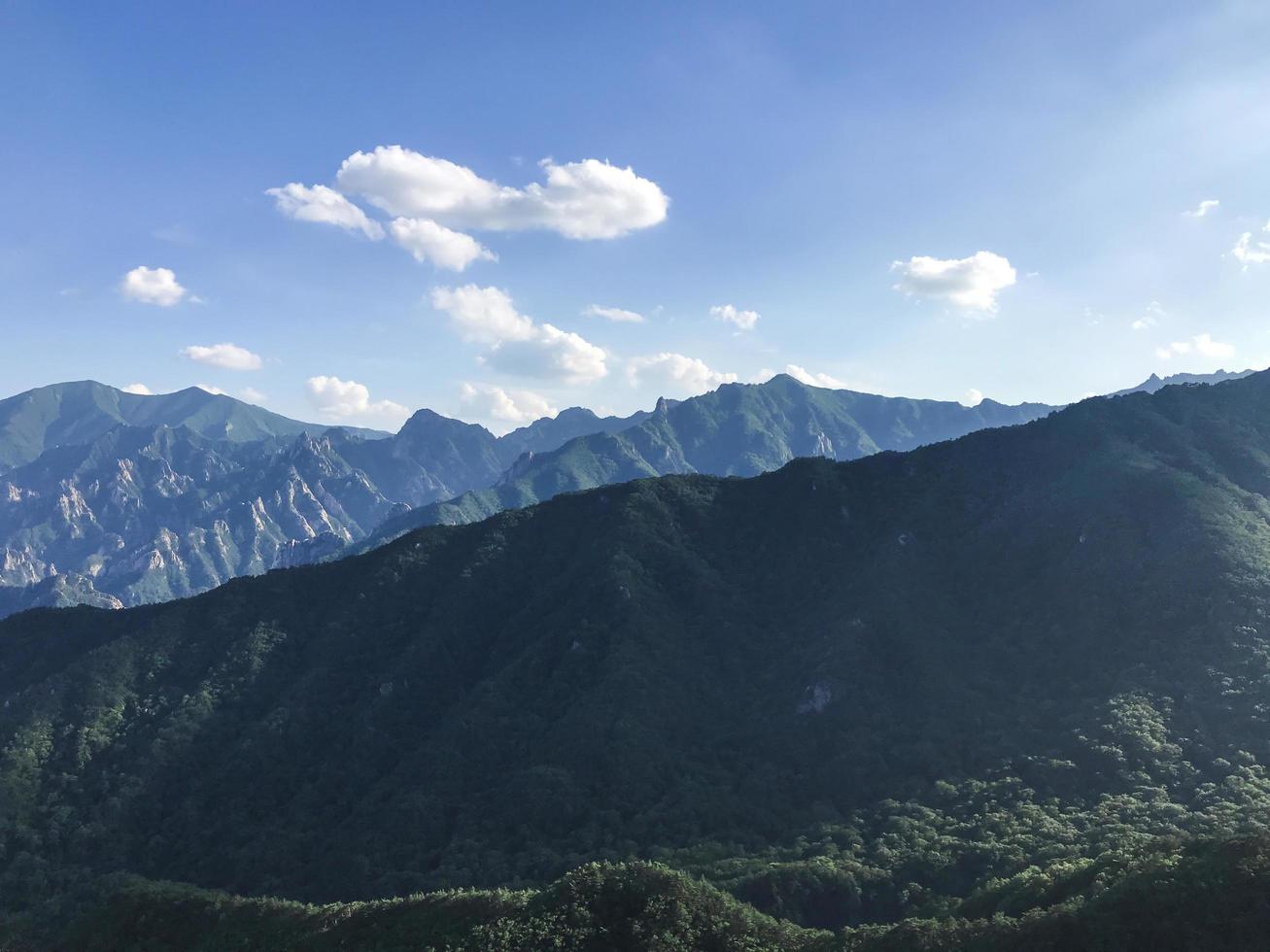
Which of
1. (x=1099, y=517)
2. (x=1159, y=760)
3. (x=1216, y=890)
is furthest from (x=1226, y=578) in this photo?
(x=1216, y=890)

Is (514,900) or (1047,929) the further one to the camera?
(514,900)

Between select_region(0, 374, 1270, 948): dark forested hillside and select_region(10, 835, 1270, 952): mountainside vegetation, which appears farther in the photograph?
select_region(0, 374, 1270, 948): dark forested hillside

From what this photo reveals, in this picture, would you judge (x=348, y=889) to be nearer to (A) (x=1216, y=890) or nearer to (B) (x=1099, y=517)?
(A) (x=1216, y=890)

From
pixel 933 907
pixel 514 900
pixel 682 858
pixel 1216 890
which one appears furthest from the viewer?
pixel 682 858

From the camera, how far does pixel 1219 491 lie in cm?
19775

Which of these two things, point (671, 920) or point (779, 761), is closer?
point (671, 920)

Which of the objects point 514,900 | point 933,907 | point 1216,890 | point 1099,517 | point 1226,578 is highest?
point 1099,517

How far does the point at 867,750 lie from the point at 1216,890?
100186mm

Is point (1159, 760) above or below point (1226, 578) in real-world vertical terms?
below

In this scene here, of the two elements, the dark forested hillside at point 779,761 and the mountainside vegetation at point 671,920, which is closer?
the mountainside vegetation at point 671,920

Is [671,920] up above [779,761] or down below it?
above

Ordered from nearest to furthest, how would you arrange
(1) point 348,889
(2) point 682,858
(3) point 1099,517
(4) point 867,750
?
(2) point 682,858
(1) point 348,889
(4) point 867,750
(3) point 1099,517

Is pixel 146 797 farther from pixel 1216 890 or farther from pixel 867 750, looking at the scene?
pixel 1216 890

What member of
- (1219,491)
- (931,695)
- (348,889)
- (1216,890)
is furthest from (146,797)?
(1219,491)
